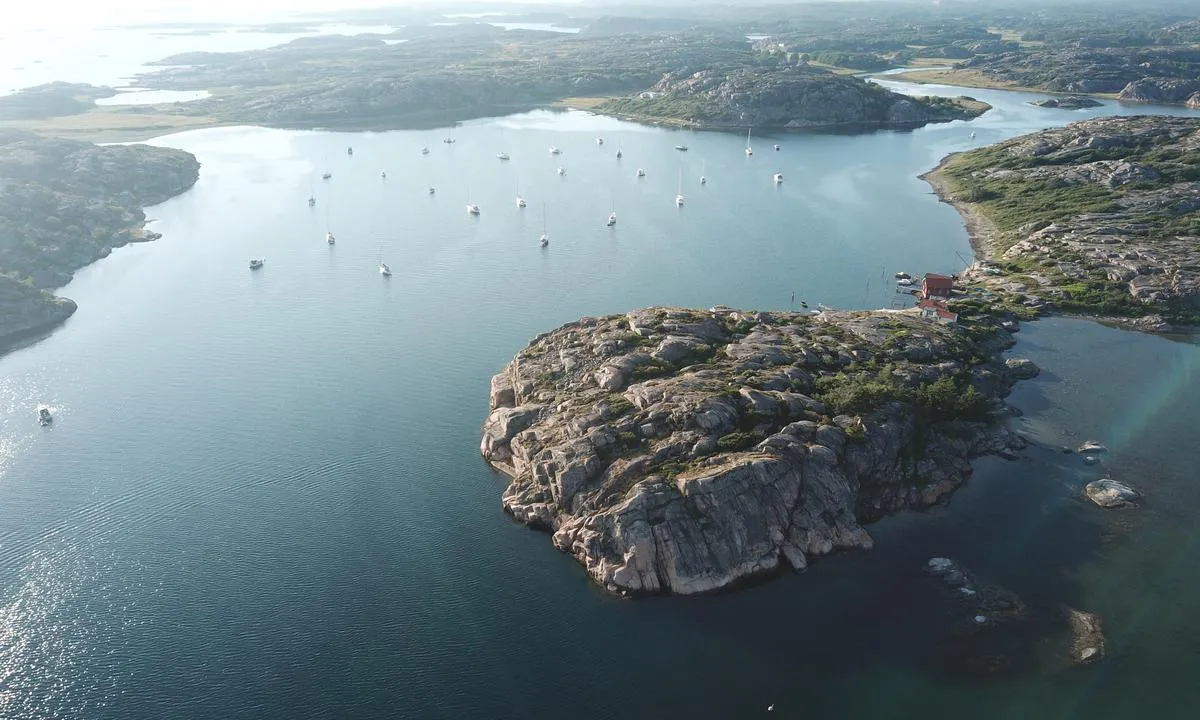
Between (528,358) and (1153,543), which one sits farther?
(528,358)

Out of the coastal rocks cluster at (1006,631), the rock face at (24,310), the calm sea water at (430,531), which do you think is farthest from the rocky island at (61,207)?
the coastal rocks cluster at (1006,631)

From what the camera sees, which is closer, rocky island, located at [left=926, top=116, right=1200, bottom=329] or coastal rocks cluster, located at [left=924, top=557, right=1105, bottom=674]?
coastal rocks cluster, located at [left=924, top=557, right=1105, bottom=674]

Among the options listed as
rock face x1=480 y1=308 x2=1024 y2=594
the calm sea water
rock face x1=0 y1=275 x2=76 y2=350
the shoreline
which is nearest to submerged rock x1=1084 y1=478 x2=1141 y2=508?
the calm sea water

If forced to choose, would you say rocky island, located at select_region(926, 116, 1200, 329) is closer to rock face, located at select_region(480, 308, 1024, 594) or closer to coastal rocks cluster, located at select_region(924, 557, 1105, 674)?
rock face, located at select_region(480, 308, 1024, 594)

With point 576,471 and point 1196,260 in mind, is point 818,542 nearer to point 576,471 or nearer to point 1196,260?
point 576,471

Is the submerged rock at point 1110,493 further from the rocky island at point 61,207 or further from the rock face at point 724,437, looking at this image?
the rocky island at point 61,207

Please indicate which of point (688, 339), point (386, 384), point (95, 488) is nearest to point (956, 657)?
point (688, 339)
